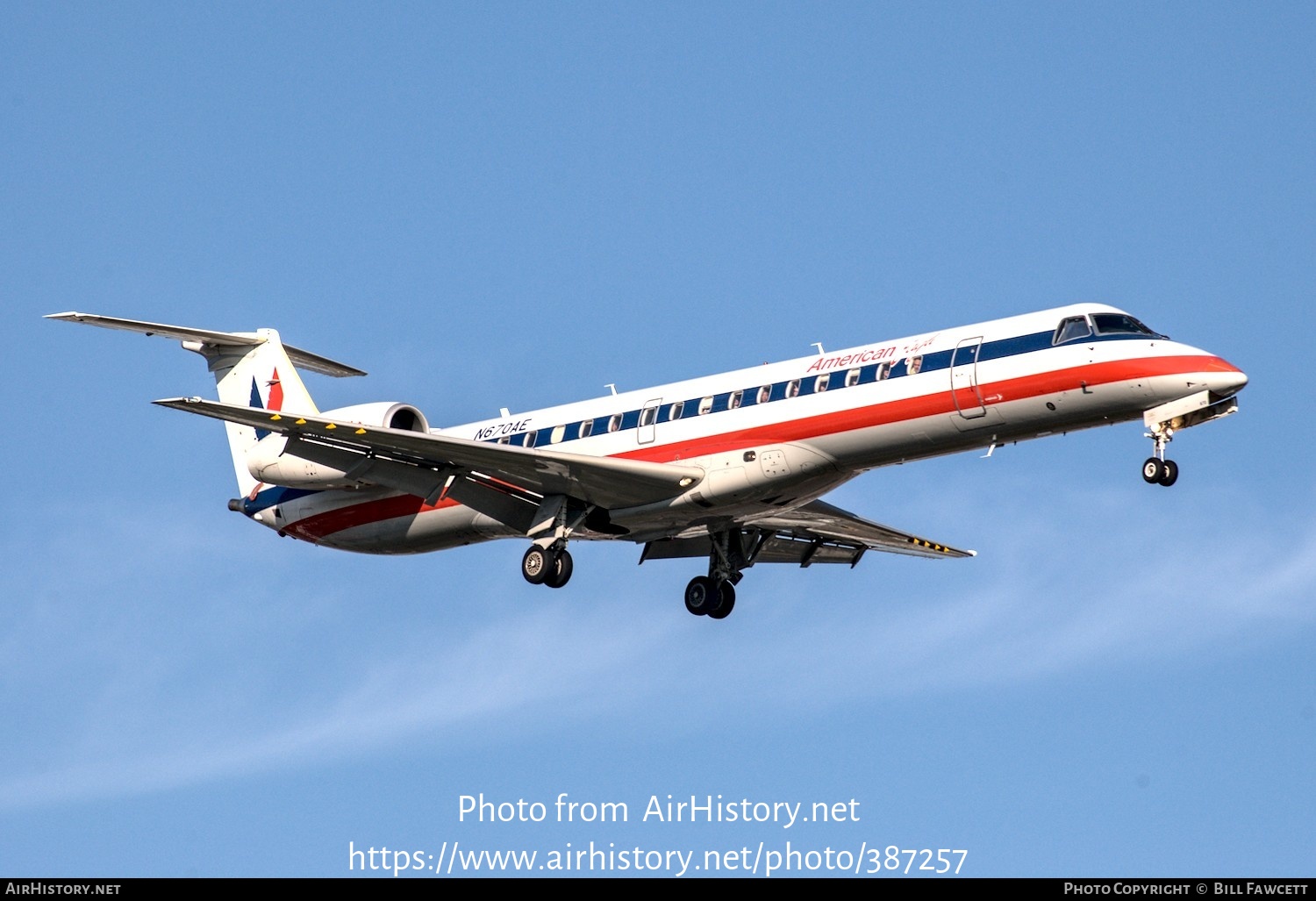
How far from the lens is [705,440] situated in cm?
3133

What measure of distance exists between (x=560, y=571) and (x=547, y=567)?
0.24 m

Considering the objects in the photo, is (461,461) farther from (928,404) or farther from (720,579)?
(928,404)

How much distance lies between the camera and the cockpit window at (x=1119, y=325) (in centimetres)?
2900

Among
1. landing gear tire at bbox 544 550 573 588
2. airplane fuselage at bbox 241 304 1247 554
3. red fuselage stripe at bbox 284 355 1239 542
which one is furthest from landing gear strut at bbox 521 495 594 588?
red fuselage stripe at bbox 284 355 1239 542

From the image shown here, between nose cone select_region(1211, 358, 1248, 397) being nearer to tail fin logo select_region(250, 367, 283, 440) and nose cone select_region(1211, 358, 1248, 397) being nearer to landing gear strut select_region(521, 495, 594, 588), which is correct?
landing gear strut select_region(521, 495, 594, 588)

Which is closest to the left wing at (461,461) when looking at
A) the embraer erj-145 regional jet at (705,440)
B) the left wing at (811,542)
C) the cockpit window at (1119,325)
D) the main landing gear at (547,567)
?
the embraer erj-145 regional jet at (705,440)

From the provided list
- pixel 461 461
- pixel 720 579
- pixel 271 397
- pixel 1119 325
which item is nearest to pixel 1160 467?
pixel 1119 325

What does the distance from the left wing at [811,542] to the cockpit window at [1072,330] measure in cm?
627

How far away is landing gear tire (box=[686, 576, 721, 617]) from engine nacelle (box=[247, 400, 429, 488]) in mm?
5710

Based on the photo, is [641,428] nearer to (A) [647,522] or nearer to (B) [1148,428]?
(A) [647,522]

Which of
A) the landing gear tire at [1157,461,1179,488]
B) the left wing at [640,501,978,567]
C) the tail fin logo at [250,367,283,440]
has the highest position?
the tail fin logo at [250,367,283,440]

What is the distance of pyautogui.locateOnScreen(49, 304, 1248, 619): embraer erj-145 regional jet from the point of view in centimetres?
2892

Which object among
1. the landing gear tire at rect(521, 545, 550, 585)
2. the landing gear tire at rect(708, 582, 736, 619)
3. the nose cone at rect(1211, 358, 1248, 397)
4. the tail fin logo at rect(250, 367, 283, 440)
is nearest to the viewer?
the nose cone at rect(1211, 358, 1248, 397)
